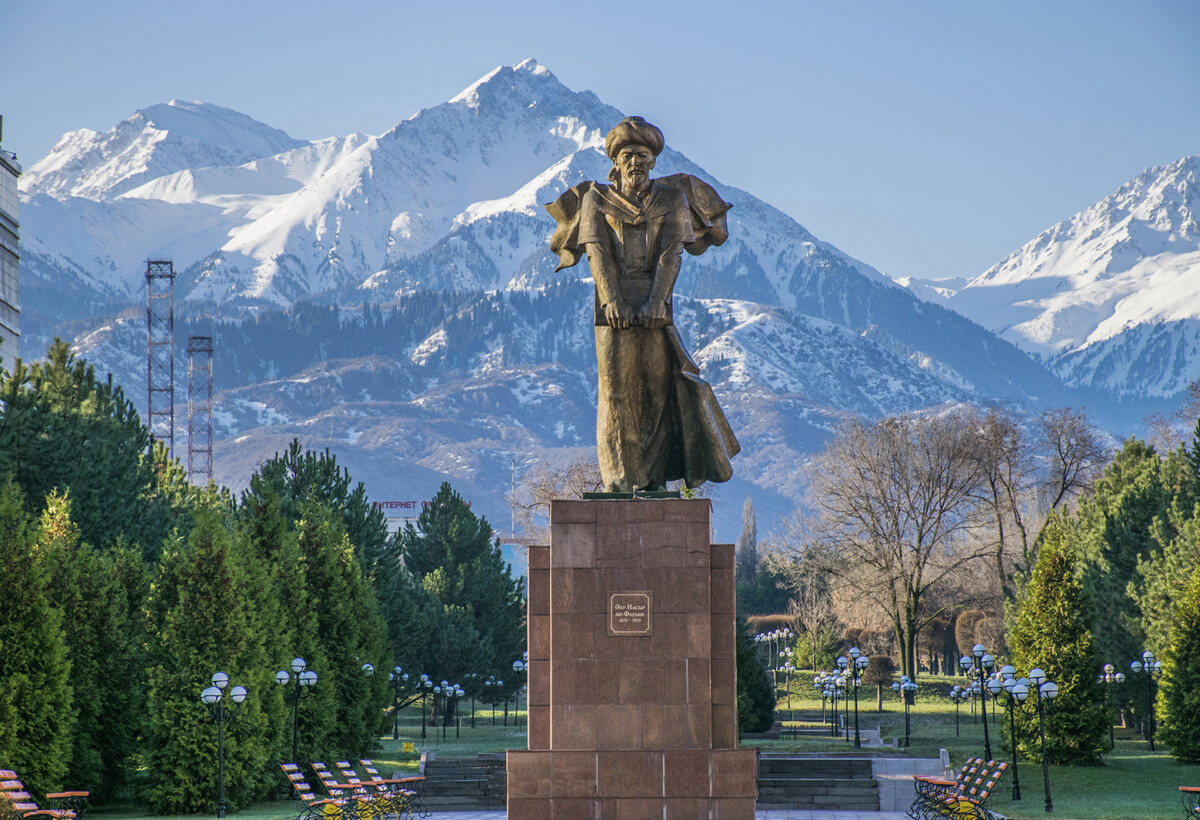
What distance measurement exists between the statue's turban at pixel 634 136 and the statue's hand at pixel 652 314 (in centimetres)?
159

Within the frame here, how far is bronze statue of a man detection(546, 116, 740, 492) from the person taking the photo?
49.5ft

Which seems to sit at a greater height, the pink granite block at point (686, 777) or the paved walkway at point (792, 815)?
the pink granite block at point (686, 777)

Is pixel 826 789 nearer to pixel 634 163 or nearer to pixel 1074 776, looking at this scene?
pixel 1074 776

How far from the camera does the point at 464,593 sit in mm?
51938

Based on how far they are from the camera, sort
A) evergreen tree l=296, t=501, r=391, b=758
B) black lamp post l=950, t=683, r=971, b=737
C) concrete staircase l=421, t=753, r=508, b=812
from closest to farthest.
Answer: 1. concrete staircase l=421, t=753, r=508, b=812
2. evergreen tree l=296, t=501, r=391, b=758
3. black lamp post l=950, t=683, r=971, b=737

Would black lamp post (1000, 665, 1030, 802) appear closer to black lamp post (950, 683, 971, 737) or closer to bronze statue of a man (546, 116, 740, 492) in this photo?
black lamp post (950, 683, 971, 737)

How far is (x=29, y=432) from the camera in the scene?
3438 cm

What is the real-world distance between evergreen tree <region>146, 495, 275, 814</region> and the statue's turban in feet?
44.3

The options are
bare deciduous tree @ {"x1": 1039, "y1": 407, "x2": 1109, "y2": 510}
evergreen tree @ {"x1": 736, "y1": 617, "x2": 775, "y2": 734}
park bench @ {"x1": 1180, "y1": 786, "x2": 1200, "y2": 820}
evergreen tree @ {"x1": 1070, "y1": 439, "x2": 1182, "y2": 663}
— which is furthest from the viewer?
bare deciduous tree @ {"x1": 1039, "y1": 407, "x2": 1109, "y2": 510}

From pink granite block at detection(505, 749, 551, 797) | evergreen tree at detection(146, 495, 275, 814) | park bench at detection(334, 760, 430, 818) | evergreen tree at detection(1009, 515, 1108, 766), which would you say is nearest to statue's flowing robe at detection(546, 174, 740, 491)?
pink granite block at detection(505, 749, 551, 797)

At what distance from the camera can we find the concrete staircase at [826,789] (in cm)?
2880

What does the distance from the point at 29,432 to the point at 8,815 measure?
61.0 feet

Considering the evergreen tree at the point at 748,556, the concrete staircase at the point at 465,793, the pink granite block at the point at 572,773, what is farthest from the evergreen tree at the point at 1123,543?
the evergreen tree at the point at 748,556

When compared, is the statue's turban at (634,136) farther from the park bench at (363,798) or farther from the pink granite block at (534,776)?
the park bench at (363,798)
